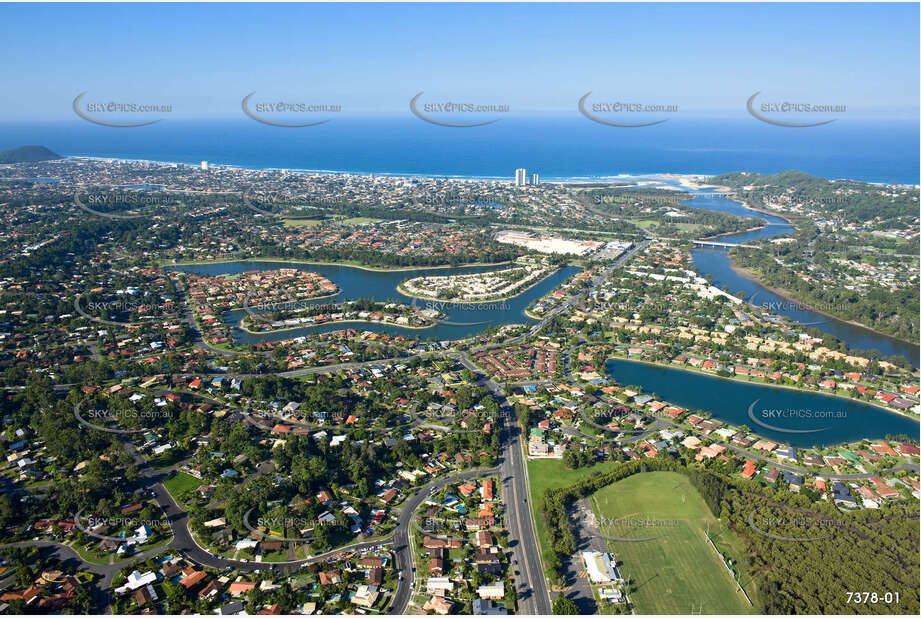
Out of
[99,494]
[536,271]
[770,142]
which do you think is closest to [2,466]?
[99,494]

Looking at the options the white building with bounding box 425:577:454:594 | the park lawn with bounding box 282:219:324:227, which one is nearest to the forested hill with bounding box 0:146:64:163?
the park lawn with bounding box 282:219:324:227

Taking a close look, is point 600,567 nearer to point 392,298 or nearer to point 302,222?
point 392,298

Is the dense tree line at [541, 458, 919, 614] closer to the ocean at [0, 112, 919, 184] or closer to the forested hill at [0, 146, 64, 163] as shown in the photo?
the ocean at [0, 112, 919, 184]

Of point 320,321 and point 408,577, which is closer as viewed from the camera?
point 408,577

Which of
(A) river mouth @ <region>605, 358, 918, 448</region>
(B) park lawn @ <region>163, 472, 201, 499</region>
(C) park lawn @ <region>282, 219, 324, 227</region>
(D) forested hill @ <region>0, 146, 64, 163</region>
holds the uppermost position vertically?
(D) forested hill @ <region>0, 146, 64, 163</region>

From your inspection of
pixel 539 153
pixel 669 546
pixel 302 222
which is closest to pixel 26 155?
pixel 302 222

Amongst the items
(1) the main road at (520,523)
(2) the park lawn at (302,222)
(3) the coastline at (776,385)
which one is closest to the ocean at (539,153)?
(2) the park lawn at (302,222)

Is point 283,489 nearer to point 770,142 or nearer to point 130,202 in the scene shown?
A: point 130,202
